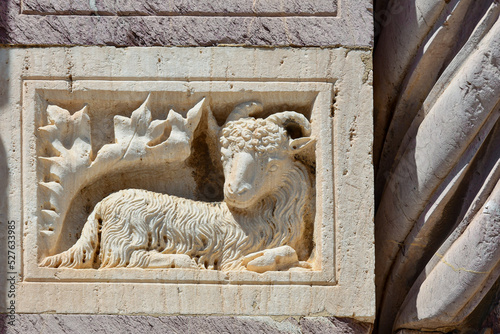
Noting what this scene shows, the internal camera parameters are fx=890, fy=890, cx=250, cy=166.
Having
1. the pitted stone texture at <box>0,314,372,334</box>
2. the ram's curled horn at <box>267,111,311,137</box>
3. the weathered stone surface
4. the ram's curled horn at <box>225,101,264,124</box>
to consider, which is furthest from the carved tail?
the weathered stone surface

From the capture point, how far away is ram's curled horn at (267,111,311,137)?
12.4 ft

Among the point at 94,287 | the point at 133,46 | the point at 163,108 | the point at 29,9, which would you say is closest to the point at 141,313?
the point at 94,287

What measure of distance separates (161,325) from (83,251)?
451 mm

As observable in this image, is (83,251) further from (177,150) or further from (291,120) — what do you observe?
(291,120)

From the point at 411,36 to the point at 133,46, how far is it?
1.24 metres

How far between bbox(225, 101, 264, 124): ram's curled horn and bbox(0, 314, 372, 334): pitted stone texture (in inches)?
33.5

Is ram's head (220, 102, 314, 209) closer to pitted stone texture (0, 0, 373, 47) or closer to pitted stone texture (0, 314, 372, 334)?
pitted stone texture (0, 0, 373, 47)

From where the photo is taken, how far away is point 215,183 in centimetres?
390

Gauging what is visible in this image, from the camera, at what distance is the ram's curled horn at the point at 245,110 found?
3.80 meters

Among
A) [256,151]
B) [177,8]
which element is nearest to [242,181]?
[256,151]

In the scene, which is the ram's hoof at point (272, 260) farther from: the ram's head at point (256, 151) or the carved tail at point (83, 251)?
the carved tail at point (83, 251)

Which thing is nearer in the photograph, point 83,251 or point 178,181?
point 83,251

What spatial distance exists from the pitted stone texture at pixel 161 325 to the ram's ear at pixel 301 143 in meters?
0.72

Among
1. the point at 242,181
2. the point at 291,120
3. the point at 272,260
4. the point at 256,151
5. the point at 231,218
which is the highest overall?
the point at 291,120
